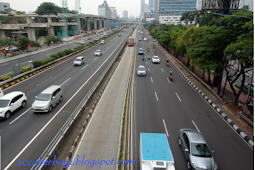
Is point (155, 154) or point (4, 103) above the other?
point (4, 103)

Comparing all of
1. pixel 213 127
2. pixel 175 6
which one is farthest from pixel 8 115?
pixel 175 6

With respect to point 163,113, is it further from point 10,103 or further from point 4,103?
point 4,103

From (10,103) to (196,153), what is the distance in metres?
15.7

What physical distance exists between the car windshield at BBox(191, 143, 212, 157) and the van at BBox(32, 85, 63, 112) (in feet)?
41.6

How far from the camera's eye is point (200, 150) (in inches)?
396

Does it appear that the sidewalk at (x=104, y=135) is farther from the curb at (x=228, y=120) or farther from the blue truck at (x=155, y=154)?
the curb at (x=228, y=120)

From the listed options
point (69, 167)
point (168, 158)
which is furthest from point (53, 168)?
point (168, 158)

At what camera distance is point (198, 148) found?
1019 cm

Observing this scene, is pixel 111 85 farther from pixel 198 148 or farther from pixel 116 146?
pixel 198 148

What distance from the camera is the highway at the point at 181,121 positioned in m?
11.0

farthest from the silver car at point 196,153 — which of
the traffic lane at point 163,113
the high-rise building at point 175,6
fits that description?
the high-rise building at point 175,6

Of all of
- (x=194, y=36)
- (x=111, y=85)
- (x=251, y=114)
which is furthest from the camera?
(x=194, y=36)

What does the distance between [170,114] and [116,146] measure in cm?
681

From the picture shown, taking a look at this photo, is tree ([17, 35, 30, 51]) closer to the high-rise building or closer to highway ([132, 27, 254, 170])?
highway ([132, 27, 254, 170])
